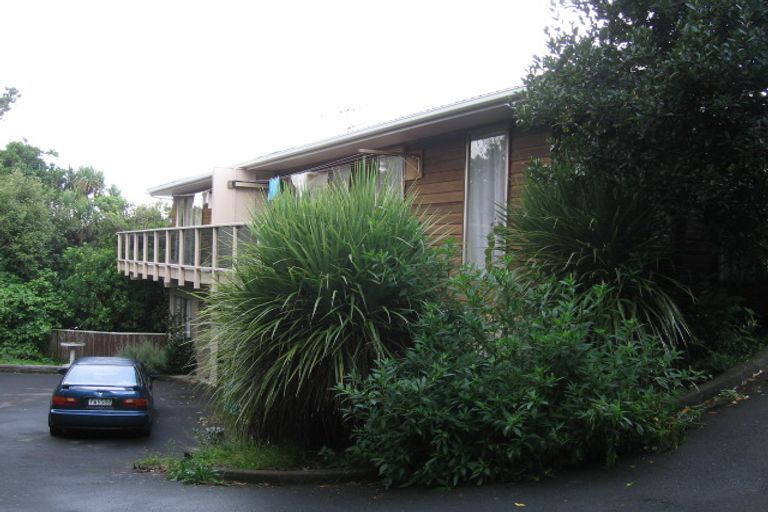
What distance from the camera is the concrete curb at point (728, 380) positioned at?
25.0 ft

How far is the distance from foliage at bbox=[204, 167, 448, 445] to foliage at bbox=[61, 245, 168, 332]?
19714 millimetres

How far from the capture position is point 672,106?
25.0 feet

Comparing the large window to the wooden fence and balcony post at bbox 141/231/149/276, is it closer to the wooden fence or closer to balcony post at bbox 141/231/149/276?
balcony post at bbox 141/231/149/276

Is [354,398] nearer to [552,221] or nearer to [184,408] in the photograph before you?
[552,221]

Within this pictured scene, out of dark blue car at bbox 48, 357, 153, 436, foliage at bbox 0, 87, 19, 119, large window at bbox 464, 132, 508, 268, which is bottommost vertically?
dark blue car at bbox 48, 357, 153, 436

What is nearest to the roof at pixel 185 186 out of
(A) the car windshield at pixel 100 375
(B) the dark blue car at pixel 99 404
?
(A) the car windshield at pixel 100 375

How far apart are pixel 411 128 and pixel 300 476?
6824mm

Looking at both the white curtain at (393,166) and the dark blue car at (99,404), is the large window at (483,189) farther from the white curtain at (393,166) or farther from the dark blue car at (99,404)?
the dark blue car at (99,404)

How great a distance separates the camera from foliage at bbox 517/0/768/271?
7.23m

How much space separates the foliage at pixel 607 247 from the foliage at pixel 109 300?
20768 millimetres

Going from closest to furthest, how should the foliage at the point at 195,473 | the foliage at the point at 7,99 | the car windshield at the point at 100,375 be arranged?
the foliage at the point at 195,473 → the car windshield at the point at 100,375 → the foliage at the point at 7,99

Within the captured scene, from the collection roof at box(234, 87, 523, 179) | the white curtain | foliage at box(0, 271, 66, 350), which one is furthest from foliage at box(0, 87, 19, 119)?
the white curtain

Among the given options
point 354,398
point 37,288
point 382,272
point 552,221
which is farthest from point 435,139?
point 37,288

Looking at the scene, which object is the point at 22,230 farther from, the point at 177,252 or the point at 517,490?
the point at 517,490
